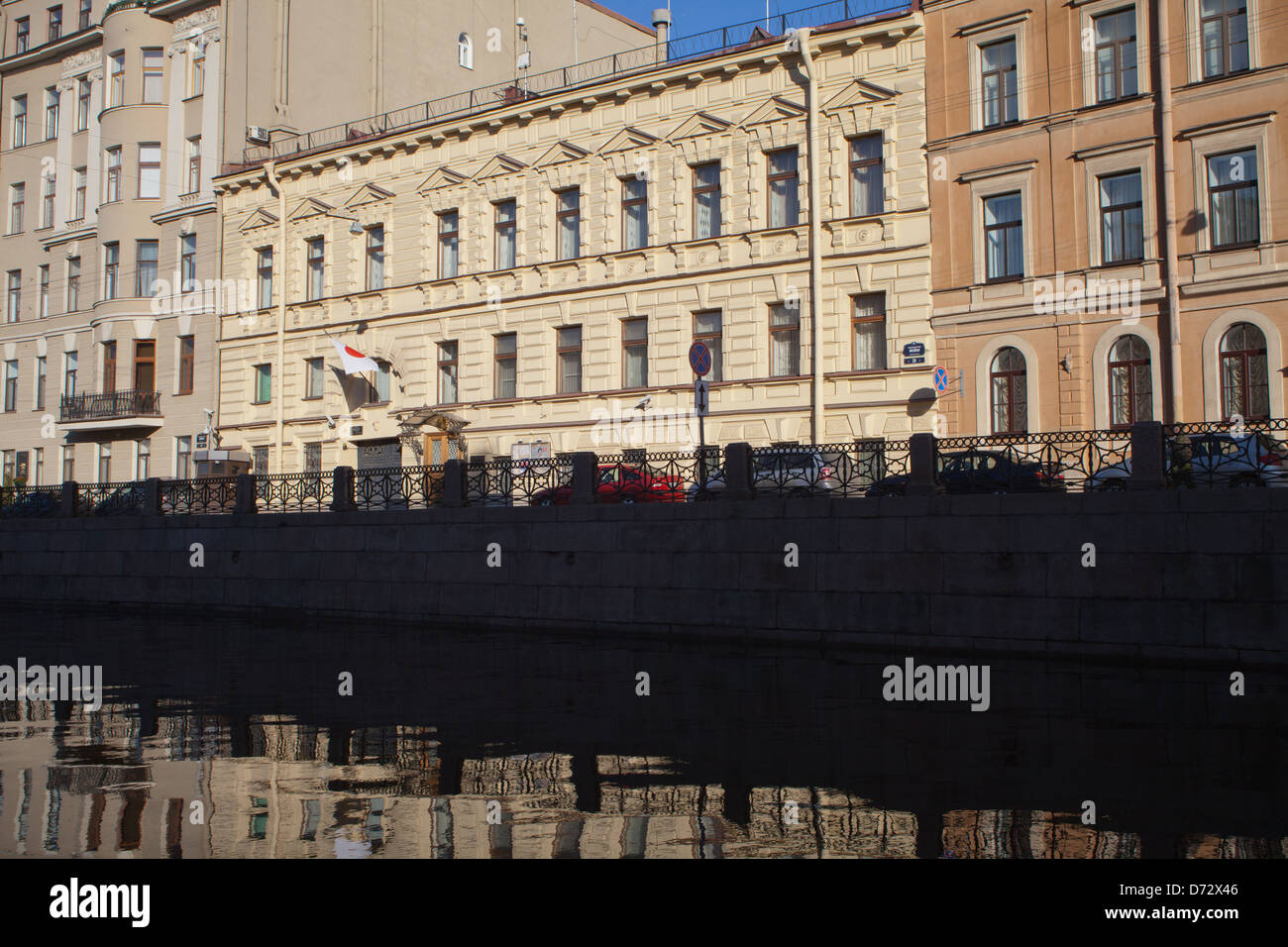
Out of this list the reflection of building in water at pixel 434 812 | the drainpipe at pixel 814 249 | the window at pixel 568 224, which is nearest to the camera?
the reflection of building in water at pixel 434 812

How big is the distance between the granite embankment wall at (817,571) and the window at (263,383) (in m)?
11.8

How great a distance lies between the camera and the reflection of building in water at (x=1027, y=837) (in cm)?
581

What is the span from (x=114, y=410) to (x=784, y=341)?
2239cm

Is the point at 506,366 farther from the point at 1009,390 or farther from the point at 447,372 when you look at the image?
the point at 1009,390

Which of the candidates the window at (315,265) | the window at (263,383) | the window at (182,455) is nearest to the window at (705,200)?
the window at (315,265)

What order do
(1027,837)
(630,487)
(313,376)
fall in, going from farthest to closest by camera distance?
(313,376), (630,487), (1027,837)

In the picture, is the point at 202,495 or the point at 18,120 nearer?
the point at 202,495

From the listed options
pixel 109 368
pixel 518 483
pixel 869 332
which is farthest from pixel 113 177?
pixel 869 332

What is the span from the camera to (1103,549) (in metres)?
14.2

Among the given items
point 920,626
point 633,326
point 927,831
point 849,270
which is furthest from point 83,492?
point 927,831

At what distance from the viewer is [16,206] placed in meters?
42.4

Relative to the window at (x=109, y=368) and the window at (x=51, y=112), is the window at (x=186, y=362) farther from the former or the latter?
the window at (x=51, y=112)

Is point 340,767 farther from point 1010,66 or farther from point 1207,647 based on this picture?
point 1010,66
